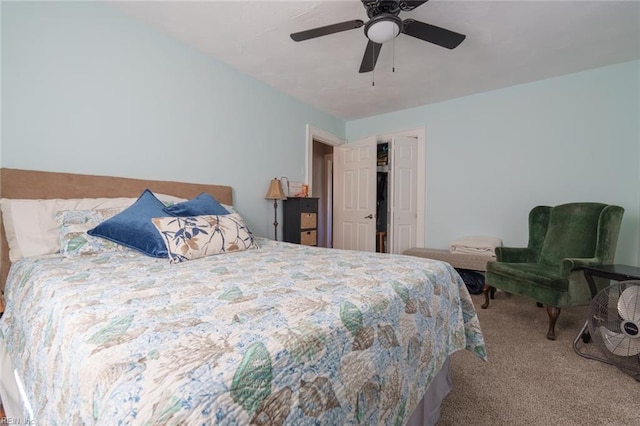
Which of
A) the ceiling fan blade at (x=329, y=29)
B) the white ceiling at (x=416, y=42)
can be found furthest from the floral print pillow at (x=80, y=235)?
the ceiling fan blade at (x=329, y=29)

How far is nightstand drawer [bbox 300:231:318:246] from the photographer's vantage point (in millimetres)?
3342

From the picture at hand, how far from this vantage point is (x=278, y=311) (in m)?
0.76

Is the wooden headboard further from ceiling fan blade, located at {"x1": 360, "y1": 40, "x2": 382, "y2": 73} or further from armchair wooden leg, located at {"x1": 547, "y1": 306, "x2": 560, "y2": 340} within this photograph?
armchair wooden leg, located at {"x1": 547, "y1": 306, "x2": 560, "y2": 340}

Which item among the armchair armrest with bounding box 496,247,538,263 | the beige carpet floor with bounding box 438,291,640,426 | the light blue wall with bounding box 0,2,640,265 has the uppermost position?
the light blue wall with bounding box 0,2,640,265

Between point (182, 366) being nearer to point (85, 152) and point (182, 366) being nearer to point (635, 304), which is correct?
point (85, 152)

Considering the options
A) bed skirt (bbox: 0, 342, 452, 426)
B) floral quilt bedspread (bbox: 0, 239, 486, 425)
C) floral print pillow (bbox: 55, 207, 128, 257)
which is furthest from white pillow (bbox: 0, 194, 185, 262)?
bed skirt (bbox: 0, 342, 452, 426)

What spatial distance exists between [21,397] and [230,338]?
Result: 1.15 meters

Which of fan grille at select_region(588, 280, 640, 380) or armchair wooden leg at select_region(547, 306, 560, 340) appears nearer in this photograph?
fan grille at select_region(588, 280, 640, 380)

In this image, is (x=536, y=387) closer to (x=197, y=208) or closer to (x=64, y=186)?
(x=197, y=208)

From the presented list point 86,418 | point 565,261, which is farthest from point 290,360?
point 565,261

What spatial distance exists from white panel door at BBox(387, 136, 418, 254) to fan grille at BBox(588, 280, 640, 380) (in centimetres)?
236

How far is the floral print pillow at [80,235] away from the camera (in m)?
1.49

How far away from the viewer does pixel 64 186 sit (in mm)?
1788

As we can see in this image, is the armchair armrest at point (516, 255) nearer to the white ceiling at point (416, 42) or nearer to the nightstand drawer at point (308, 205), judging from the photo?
the white ceiling at point (416, 42)
